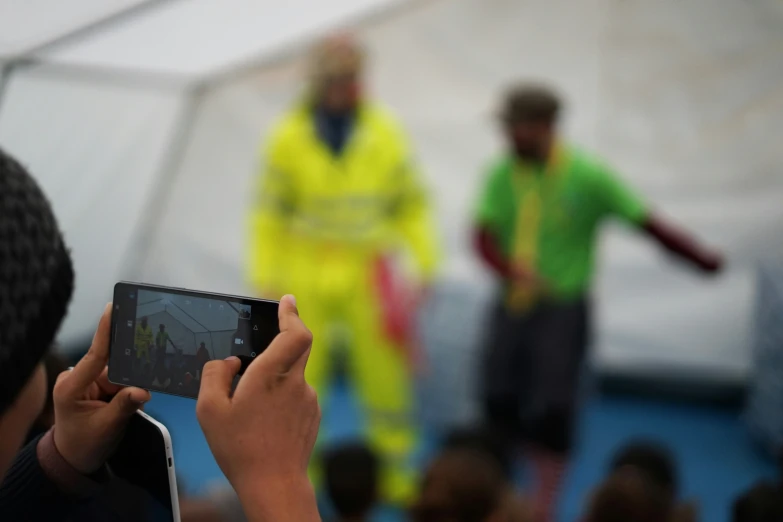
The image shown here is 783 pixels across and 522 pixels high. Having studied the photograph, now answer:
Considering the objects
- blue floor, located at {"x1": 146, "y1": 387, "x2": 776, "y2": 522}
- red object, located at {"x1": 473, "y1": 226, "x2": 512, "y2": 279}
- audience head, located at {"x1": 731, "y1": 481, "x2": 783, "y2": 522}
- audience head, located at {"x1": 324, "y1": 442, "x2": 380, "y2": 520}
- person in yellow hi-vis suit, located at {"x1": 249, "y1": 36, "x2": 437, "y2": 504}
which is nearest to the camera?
audience head, located at {"x1": 731, "y1": 481, "x2": 783, "y2": 522}

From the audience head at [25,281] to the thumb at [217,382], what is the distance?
0.11 meters

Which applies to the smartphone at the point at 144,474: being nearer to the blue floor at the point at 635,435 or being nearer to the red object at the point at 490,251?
the red object at the point at 490,251

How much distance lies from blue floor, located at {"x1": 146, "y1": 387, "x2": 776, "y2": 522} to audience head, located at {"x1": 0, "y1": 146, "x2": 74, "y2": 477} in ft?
8.02

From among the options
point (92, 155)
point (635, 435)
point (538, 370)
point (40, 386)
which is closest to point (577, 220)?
point (538, 370)

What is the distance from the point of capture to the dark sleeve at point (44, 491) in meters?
0.71

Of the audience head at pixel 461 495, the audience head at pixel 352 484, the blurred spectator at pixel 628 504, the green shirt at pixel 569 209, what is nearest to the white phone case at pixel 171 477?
the audience head at pixel 461 495

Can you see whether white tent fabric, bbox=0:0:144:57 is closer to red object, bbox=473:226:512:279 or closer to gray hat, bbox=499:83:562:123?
gray hat, bbox=499:83:562:123

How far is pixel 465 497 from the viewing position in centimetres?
179

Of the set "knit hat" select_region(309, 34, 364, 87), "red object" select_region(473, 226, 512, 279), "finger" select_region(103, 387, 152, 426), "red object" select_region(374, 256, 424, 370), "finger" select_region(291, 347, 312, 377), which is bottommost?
"red object" select_region(374, 256, 424, 370)

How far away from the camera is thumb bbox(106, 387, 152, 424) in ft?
2.31

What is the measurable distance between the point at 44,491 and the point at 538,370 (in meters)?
2.02

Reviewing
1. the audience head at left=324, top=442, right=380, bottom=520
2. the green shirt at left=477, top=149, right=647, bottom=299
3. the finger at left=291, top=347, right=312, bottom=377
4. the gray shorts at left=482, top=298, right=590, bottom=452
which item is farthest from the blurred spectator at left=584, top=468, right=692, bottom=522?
the finger at left=291, top=347, right=312, bottom=377

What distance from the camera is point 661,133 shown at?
3.85 metres

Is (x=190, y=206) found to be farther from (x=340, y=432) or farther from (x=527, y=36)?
(x=527, y=36)
